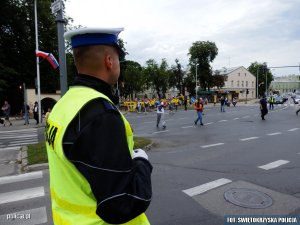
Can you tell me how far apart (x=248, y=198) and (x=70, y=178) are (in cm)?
427

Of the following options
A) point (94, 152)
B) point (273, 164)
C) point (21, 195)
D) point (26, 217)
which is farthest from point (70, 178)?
point (273, 164)

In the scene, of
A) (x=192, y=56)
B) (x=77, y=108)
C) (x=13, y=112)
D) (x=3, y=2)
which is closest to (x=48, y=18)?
(x=3, y=2)

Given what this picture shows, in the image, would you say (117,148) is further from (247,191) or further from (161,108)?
(161,108)

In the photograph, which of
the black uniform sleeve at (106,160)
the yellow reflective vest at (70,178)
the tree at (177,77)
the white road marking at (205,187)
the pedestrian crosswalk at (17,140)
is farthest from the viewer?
the tree at (177,77)

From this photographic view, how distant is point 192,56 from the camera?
7850 cm

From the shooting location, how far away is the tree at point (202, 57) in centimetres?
7606

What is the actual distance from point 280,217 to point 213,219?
99 centimetres

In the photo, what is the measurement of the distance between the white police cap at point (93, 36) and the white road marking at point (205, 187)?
4.24 m

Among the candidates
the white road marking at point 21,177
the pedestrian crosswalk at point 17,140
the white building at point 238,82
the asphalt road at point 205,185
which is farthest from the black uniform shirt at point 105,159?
the white building at point 238,82

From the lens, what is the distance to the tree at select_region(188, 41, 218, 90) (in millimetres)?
76062

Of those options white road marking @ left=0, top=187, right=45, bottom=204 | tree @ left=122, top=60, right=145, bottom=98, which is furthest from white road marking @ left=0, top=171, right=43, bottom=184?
tree @ left=122, top=60, right=145, bottom=98

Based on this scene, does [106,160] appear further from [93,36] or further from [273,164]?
[273,164]

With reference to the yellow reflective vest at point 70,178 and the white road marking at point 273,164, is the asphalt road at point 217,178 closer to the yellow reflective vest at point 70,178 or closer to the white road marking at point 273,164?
the white road marking at point 273,164

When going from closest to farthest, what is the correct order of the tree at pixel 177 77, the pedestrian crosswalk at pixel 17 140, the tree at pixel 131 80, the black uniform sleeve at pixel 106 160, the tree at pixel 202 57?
the black uniform sleeve at pixel 106 160, the pedestrian crosswalk at pixel 17 140, the tree at pixel 131 80, the tree at pixel 202 57, the tree at pixel 177 77
